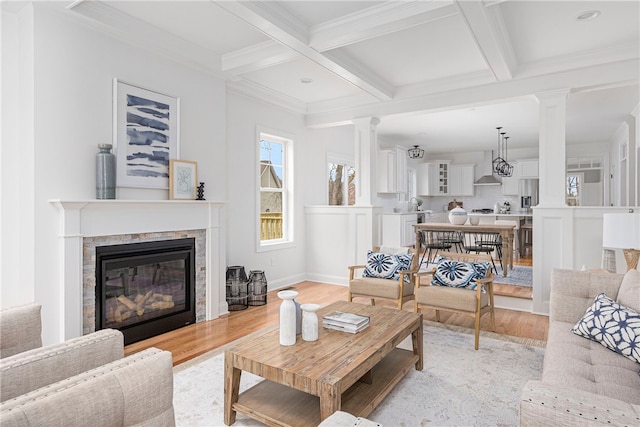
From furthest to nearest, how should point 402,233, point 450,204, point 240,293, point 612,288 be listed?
point 450,204, point 402,233, point 240,293, point 612,288

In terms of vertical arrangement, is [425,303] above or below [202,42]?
below

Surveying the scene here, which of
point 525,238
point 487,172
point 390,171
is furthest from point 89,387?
point 487,172

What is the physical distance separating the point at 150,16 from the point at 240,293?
9.89 ft

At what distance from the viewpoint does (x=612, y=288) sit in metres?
2.59

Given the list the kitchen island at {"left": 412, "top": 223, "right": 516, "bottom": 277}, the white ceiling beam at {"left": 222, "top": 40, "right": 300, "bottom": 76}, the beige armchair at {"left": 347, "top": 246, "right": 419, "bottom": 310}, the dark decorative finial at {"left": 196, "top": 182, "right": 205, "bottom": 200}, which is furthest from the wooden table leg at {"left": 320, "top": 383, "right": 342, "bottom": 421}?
the kitchen island at {"left": 412, "top": 223, "right": 516, "bottom": 277}

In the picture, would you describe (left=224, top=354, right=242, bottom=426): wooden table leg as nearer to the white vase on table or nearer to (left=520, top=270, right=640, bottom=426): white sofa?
the white vase on table

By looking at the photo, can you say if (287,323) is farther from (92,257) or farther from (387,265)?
(387,265)

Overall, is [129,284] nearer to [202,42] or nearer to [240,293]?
[240,293]

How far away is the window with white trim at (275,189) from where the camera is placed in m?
5.46

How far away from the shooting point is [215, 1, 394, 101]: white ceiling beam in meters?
2.75

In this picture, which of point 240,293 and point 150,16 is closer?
point 150,16

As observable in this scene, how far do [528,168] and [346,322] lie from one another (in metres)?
9.17

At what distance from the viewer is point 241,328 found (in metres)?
3.83

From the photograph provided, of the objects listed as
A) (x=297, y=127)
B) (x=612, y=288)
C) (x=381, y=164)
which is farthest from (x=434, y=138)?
(x=612, y=288)
